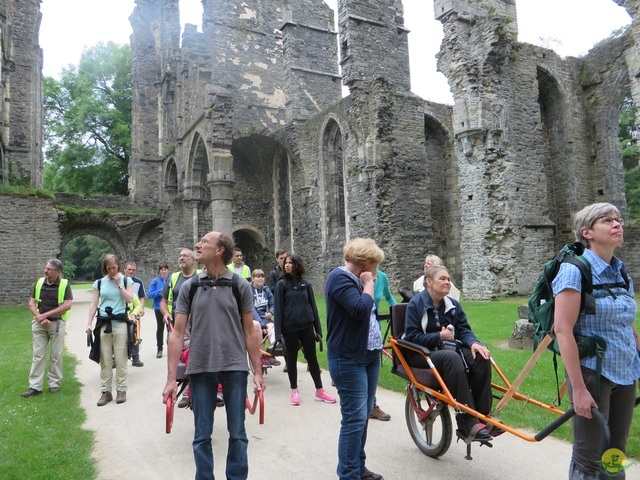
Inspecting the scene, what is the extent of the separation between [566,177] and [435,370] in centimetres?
1623

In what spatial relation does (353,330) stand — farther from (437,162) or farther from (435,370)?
(437,162)

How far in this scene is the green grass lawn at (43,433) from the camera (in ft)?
12.3

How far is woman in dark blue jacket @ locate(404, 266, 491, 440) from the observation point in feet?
10.7

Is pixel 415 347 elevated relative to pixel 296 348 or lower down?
elevated

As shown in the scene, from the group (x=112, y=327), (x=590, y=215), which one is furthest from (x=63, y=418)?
→ (x=590, y=215)

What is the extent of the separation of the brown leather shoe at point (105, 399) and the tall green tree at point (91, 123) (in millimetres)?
31532

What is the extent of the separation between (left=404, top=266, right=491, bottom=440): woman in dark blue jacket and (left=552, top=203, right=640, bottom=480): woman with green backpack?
30.5 inches

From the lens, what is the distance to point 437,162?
20516mm

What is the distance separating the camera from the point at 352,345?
314 centimetres

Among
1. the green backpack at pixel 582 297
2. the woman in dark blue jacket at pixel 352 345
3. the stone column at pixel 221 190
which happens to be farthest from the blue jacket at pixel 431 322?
the stone column at pixel 221 190

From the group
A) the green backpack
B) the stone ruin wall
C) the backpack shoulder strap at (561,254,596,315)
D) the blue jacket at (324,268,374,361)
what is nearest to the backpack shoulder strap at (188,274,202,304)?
the blue jacket at (324,268,374,361)

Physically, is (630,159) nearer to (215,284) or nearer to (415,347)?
(415,347)

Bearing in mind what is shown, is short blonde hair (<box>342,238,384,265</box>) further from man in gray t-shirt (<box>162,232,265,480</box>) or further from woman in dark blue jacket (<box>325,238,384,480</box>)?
man in gray t-shirt (<box>162,232,265,480</box>)

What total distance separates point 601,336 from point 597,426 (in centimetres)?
43
